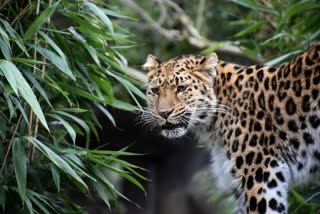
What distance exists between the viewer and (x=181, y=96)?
8.07 meters

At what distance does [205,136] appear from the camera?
8.23 metres

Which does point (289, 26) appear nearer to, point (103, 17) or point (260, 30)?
point (260, 30)

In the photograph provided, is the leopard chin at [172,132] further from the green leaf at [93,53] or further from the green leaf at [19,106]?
the green leaf at [19,106]

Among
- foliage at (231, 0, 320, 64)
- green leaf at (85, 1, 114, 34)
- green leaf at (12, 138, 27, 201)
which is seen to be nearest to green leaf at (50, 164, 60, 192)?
green leaf at (12, 138, 27, 201)

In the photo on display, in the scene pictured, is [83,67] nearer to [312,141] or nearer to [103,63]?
[103,63]

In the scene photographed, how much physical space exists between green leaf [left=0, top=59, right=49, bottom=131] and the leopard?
146 centimetres

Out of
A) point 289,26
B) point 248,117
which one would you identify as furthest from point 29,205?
Result: point 289,26

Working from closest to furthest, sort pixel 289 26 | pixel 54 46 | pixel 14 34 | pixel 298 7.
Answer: pixel 14 34 < pixel 54 46 < pixel 298 7 < pixel 289 26

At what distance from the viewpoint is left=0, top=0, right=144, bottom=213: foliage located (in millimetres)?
7309

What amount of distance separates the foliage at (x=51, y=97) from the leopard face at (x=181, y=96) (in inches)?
9.0

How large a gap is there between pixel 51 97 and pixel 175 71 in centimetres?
113

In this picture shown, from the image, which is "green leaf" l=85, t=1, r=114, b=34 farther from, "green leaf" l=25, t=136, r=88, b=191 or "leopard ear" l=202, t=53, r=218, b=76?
"green leaf" l=25, t=136, r=88, b=191

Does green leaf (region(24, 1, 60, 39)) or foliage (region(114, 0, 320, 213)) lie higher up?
foliage (region(114, 0, 320, 213))

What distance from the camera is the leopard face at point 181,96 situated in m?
8.00
